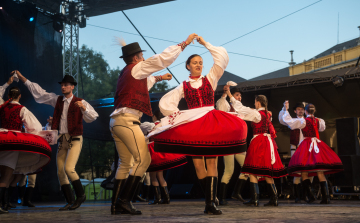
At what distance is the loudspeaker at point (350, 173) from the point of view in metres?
6.56

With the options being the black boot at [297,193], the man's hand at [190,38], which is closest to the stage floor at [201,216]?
the man's hand at [190,38]

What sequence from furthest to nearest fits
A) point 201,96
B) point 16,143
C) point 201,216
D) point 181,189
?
point 181,189, point 16,143, point 201,96, point 201,216

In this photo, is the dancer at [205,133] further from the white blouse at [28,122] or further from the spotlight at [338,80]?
the spotlight at [338,80]

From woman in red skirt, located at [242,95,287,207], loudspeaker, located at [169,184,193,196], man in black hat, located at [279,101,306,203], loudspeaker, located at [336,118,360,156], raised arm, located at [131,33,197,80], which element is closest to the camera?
raised arm, located at [131,33,197,80]

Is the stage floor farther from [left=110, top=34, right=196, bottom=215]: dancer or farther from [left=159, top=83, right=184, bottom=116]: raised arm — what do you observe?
[left=159, top=83, right=184, bottom=116]: raised arm

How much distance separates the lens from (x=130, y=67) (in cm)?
332

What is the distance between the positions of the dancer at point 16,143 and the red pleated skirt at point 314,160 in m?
3.46

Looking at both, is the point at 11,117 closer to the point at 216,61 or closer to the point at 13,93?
the point at 13,93

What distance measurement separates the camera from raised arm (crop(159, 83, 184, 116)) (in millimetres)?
3383

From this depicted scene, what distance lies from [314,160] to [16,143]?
12.9ft

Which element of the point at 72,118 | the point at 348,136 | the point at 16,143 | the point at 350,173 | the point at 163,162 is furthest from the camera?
the point at 348,136

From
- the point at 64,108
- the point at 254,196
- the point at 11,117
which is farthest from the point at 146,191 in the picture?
the point at 11,117

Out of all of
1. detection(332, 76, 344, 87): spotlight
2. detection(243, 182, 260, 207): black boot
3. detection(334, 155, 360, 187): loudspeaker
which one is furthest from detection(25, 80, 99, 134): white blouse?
detection(332, 76, 344, 87): spotlight

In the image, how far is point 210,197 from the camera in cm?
303
